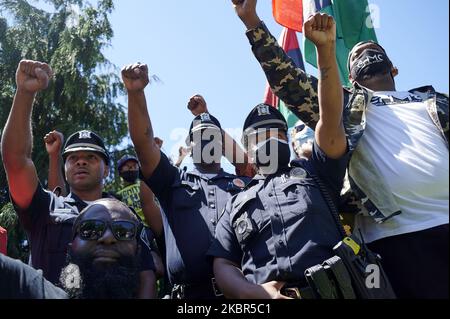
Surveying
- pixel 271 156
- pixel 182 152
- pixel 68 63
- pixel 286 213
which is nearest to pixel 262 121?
pixel 271 156

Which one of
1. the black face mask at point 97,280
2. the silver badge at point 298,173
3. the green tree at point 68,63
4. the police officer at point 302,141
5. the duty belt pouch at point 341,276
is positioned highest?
the green tree at point 68,63

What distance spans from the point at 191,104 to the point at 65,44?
7786 mm

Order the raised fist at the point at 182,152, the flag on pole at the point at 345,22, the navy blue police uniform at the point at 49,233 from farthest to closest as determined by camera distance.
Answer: the flag on pole at the point at 345,22, the raised fist at the point at 182,152, the navy blue police uniform at the point at 49,233

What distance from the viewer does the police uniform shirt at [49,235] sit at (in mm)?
2895

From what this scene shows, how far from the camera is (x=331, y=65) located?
93.7 inches

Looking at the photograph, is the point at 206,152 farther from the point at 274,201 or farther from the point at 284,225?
the point at 284,225

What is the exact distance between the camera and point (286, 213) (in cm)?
250

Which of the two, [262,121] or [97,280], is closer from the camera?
[97,280]

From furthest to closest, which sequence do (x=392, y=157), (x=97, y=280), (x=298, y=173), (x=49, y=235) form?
(x=49, y=235)
(x=298, y=173)
(x=97, y=280)
(x=392, y=157)

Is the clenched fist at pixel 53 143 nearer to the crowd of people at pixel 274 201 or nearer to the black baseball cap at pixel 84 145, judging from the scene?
the black baseball cap at pixel 84 145

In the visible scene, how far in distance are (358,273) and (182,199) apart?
122cm

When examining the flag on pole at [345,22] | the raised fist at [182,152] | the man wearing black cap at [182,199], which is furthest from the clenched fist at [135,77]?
the flag on pole at [345,22]
